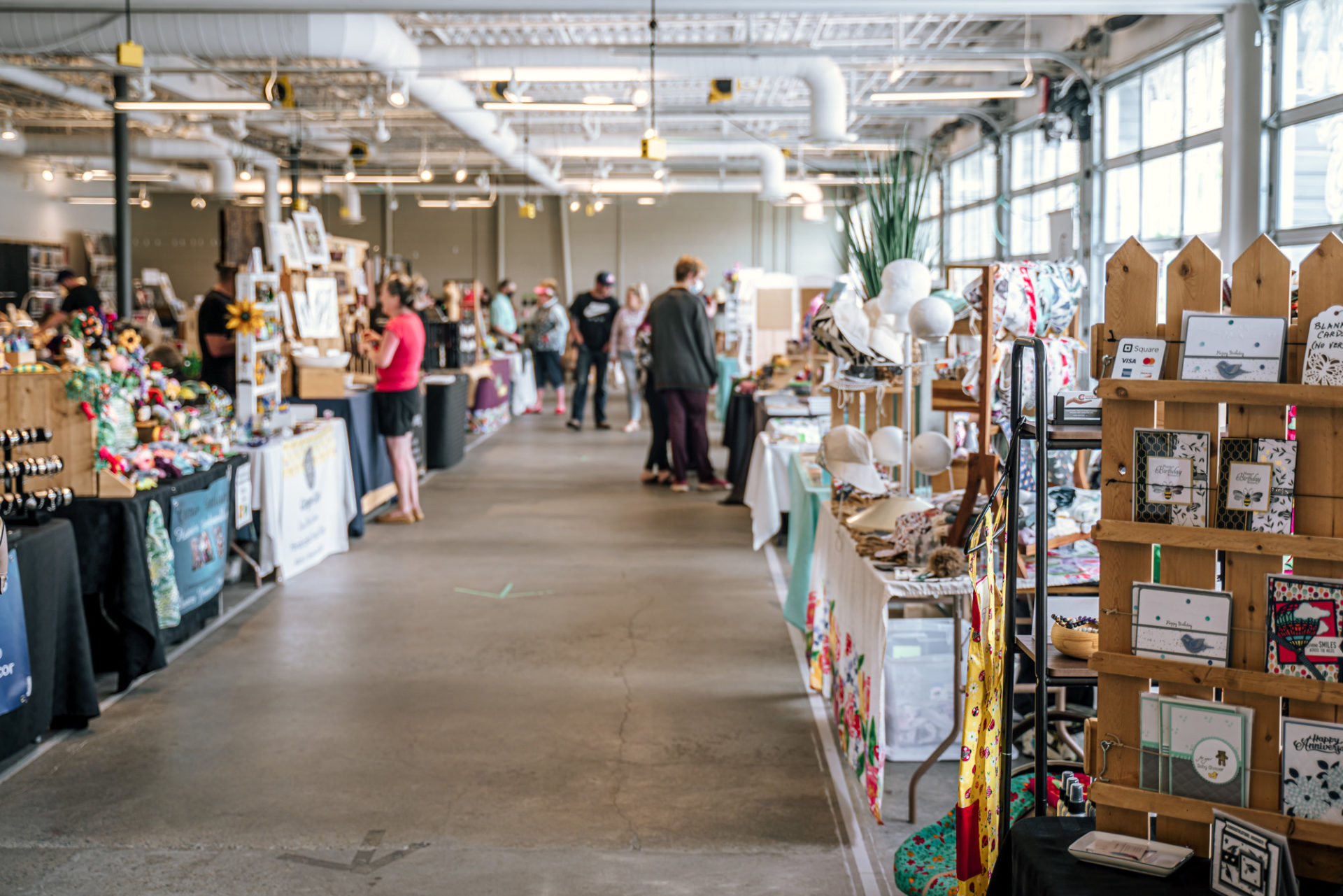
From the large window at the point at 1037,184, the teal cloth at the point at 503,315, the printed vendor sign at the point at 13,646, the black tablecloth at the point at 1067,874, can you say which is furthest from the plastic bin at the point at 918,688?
the teal cloth at the point at 503,315

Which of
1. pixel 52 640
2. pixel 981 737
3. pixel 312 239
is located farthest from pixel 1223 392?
pixel 312 239

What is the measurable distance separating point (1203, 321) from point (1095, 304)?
8822mm

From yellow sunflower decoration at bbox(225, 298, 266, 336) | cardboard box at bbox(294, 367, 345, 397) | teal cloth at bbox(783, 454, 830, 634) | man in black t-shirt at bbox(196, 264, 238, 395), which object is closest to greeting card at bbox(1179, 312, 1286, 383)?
teal cloth at bbox(783, 454, 830, 634)

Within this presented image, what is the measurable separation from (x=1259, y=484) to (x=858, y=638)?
173cm

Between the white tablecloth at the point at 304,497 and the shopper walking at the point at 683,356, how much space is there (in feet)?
7.92

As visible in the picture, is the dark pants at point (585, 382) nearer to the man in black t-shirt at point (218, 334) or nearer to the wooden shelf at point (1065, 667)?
the man in black t-shirt at point (218, 334)

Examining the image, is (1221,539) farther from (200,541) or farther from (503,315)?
(503,315)

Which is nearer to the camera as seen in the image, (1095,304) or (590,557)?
(590,557)

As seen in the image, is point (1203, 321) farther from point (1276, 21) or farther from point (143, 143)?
point (143, 143)

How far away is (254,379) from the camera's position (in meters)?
5.97

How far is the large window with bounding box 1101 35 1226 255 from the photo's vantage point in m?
8.17

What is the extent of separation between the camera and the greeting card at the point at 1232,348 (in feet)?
5.53

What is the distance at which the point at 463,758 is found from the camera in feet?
12.1

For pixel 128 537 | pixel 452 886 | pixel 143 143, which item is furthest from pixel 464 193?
pixel 452 886
